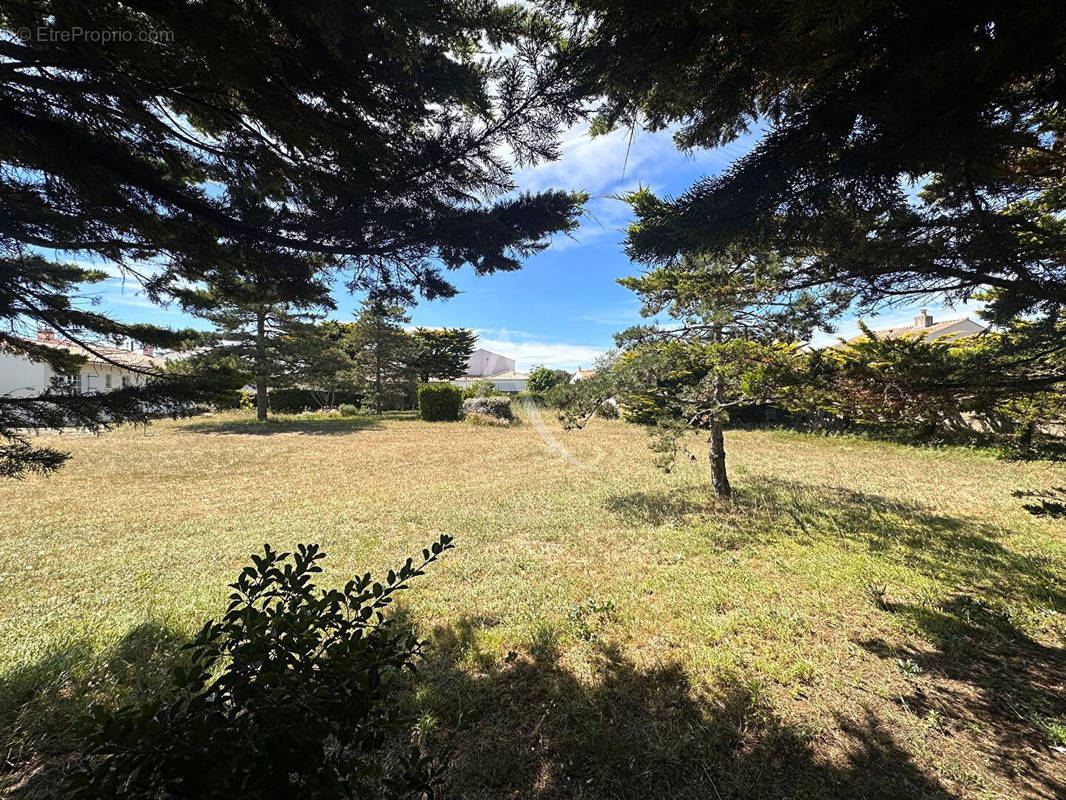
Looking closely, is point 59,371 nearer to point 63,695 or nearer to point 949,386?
point 63,695

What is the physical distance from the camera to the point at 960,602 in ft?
11.4

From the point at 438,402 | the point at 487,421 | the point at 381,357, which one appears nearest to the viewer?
the point at 487,421

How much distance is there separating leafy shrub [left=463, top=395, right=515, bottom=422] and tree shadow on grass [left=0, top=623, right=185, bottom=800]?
14819 mm

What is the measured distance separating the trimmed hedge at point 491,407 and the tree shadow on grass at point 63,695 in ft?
48.7

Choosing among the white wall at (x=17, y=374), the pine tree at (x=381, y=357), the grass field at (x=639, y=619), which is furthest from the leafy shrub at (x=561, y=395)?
the white wall at (x=17, y=374)

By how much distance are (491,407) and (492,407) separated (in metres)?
0.05

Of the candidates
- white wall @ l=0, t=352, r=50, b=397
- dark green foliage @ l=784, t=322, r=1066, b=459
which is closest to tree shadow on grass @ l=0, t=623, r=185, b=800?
dark green foliage @ l=784, t=322, r=1066, b=459

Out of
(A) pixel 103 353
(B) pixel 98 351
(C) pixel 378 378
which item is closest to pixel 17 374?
(C) pixel 378 378

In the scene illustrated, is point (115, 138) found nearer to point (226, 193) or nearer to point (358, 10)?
point (226, 193)

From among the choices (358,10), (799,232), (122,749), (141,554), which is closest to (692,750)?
(122,749)

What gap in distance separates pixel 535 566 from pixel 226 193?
4.22 metres

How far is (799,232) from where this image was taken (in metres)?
2.17

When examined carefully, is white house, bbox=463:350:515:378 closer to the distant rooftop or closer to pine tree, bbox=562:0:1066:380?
the distant rooftop

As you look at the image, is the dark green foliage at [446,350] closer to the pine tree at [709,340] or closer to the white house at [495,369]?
the white house at [495,369]
